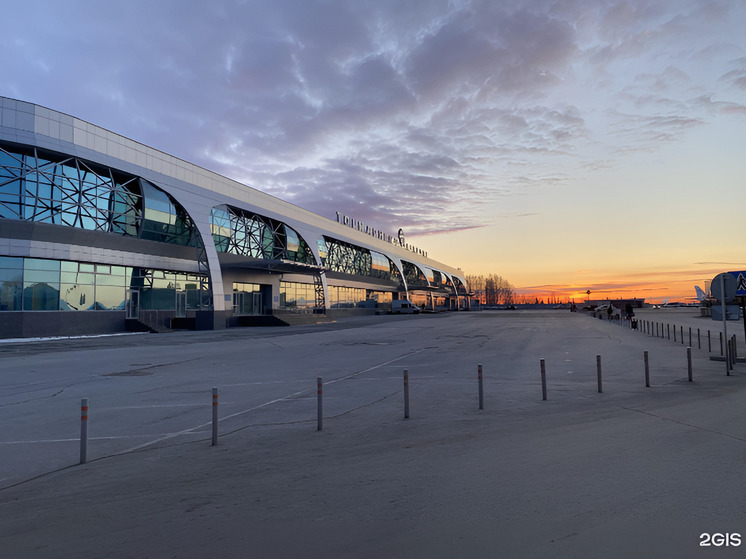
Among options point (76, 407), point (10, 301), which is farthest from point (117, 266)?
point (76, 407)

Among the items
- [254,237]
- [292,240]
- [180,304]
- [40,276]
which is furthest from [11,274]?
[292,240]

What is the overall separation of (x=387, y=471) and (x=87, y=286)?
36.7 meters

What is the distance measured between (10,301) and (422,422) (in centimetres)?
3281

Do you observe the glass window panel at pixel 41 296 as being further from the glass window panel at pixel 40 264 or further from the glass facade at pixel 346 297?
the glass facade at pixel 346 297

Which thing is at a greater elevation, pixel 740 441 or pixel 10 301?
pixel 10 301

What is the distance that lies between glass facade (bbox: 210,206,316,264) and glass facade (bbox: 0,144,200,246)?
466 cm

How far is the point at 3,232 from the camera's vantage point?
31188mm

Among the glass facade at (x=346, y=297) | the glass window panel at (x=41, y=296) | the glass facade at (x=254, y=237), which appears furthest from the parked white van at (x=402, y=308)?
the glass window panel at (x=41, y=296)

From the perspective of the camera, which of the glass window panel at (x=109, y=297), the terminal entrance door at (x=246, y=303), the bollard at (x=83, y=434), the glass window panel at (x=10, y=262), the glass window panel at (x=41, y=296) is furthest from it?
the terminal entrance door at (x=246, y=303)

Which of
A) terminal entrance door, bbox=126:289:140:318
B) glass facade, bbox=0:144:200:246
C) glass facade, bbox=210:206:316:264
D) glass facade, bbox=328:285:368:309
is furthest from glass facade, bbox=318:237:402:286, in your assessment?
terminal entrance door, bbox=126:289:140:318

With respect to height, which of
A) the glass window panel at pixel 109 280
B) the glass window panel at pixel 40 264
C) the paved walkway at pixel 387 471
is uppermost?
the glass window panel at pixel 40 264

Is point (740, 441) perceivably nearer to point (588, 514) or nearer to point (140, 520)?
point (588, 514)

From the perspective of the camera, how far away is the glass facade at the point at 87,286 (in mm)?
32003

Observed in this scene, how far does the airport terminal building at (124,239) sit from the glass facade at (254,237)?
0.46 ft
